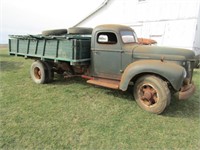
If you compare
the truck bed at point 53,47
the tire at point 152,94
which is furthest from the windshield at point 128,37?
the tire at point 152,94

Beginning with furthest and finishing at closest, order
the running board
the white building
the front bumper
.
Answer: the white building < the running board < the front bumper

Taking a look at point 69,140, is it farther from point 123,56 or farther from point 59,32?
point 59,32

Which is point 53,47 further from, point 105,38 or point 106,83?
point 106,83

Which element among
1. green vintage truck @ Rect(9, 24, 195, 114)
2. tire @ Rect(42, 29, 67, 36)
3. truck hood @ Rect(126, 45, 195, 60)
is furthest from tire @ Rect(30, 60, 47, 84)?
truck hood @ Rect(126, 45, 195, 60)

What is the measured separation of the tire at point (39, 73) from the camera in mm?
6818

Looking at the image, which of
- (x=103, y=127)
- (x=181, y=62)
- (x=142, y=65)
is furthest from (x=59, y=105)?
(x=181, y=62)

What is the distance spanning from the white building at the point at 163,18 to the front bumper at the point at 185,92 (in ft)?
20.2

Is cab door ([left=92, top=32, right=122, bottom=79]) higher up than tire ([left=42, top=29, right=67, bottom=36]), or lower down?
lower down

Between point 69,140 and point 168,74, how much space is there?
253 centimetres

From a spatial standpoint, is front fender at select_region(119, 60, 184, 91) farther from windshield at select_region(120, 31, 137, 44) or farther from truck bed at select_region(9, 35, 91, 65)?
truck bed at select_region(9, 35, 91, 65)

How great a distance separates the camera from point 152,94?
15.5ft

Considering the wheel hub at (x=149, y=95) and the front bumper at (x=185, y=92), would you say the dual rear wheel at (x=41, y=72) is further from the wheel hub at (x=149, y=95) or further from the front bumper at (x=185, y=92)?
the front bumper at (x=185, y=92)

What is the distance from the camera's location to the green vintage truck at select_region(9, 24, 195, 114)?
4.55 metres

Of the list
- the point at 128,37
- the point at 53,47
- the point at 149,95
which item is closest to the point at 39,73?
the point at 53,47
